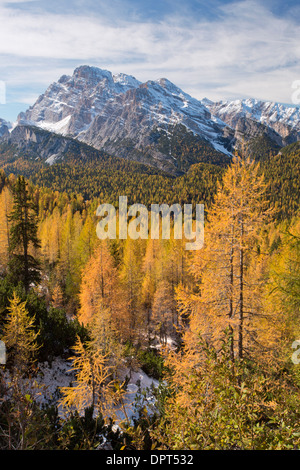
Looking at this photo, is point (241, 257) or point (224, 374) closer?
point (224, 374)

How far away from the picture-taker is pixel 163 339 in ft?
94.6

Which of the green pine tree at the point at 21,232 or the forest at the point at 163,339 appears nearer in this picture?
the forest at the point at 163,339

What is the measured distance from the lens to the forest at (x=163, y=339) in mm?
3910

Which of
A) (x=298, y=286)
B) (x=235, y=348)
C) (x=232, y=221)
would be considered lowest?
(x=235, y=348)

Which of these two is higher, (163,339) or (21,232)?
(21,232)

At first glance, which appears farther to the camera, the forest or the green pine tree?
the green pine tree

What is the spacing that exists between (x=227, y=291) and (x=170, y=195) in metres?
108

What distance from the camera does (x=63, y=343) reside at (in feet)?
52.5

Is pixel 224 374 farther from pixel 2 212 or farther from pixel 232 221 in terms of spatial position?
pixel 2 212

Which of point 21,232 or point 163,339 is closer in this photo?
point 21,232

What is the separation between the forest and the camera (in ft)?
12.8
